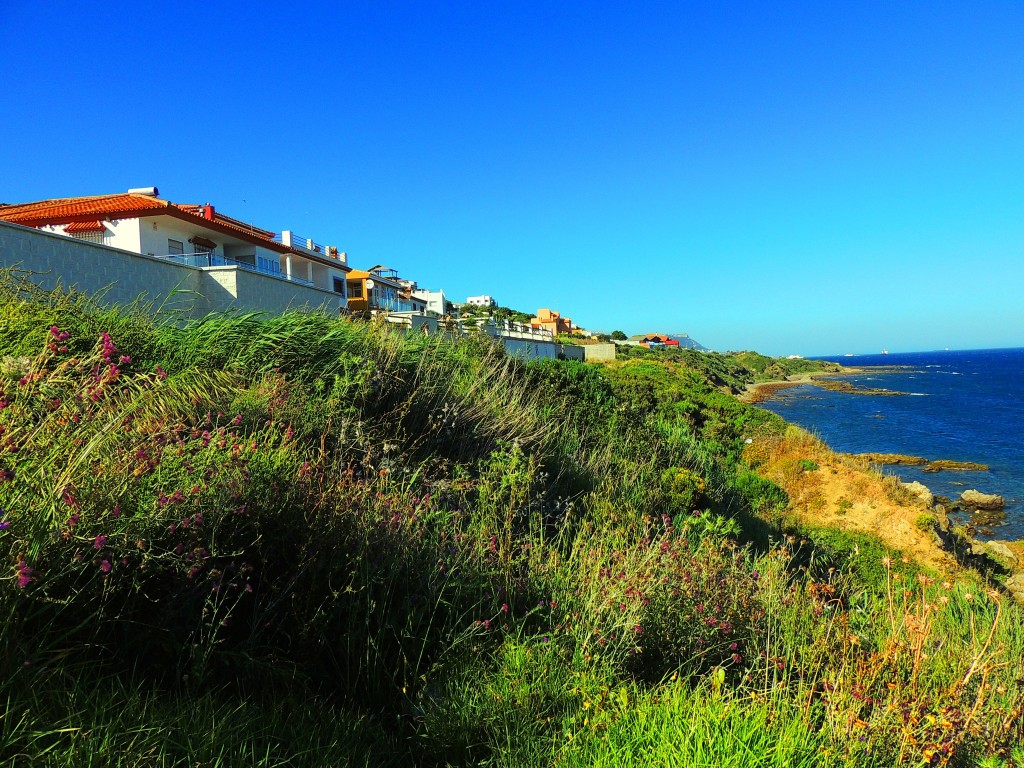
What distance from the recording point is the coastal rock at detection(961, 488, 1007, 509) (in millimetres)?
24914

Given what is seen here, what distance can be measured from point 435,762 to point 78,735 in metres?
1.39

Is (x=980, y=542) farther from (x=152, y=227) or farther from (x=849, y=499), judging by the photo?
(x=152, y=227)

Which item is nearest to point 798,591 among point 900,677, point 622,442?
point 900,677

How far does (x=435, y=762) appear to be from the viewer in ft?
8.73

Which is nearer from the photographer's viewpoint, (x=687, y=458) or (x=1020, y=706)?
(x=1020, y=706)

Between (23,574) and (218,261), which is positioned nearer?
(23,574)

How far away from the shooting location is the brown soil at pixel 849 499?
15602 mm

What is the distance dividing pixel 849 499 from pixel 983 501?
11.6 m

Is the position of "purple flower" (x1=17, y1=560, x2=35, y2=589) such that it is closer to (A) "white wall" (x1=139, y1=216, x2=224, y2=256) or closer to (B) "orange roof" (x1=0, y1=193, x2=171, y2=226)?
(A) "white wall" (x1=139, y1=216, x2=224, y2=256)

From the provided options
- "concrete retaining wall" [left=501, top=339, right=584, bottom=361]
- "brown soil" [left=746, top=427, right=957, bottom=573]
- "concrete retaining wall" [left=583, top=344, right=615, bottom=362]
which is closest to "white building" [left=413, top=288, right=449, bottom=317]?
"concrete retaining wall" [left=583, top=344, right=615, bottom=362]

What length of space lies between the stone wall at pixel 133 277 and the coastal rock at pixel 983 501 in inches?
1076

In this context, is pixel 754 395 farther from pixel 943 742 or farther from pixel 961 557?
pixel 943 742

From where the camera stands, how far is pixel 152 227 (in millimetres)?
24844

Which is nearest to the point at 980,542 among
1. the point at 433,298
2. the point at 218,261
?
the point at 218,261
